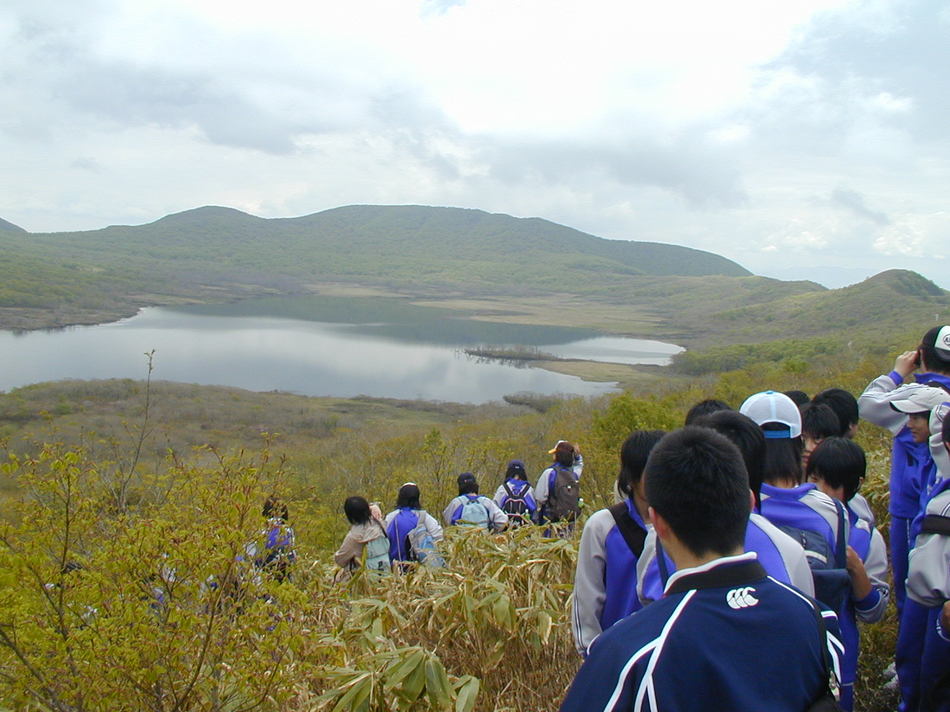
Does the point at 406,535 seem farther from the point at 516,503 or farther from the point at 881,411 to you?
the point at 881,411

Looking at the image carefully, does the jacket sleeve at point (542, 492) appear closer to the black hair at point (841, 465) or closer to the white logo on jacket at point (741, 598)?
the black hair at point (841, 465)

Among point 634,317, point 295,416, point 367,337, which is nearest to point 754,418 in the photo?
point 295,416

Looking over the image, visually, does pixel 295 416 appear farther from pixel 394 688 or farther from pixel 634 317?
pixel 634 317

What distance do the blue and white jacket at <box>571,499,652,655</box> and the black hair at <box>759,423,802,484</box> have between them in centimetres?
53

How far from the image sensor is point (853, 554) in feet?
7.47

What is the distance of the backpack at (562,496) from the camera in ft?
16.3

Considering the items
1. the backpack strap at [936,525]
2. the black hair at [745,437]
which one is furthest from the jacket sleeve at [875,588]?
the black hair at [745,437]

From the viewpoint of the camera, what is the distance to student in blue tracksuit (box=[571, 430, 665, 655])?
214cm

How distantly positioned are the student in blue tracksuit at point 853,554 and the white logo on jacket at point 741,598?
125cm

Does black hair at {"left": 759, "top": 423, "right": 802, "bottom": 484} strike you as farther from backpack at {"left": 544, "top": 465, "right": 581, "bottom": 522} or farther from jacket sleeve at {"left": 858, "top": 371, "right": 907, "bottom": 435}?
backpack at {"left": 544, "top": 465, "right": 581, "bottom": 522}

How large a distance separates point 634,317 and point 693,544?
116746mm

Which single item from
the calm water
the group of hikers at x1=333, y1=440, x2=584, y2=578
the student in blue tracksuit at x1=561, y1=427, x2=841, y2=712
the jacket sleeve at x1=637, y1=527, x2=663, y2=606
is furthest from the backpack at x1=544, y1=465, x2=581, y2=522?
the calm water

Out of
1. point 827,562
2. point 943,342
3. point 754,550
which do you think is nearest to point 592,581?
point 754,550

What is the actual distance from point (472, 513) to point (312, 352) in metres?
57.3
